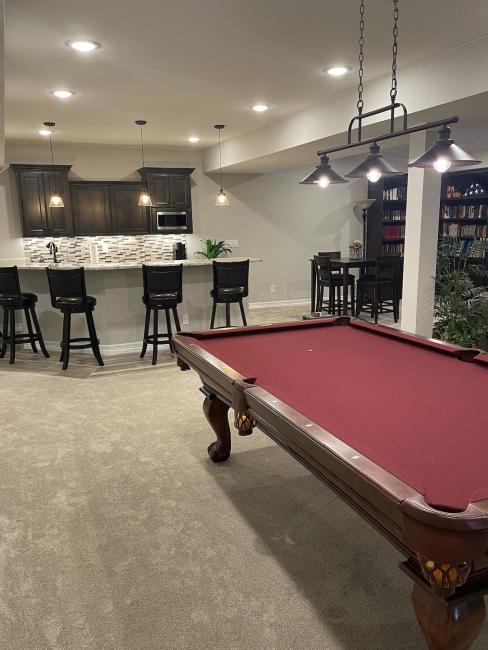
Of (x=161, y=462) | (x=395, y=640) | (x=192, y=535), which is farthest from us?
(x=161, y=462)

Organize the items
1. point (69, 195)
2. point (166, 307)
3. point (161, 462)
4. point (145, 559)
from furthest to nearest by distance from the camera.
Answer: point (69, 195), point (166, 307), point (161, 462), point (145, 559)

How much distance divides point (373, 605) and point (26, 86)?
181 inches

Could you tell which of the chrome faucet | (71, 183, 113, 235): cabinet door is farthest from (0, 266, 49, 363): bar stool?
(71, 183, 113, 235): cabinet door

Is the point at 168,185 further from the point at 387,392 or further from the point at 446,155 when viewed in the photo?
the point at 387,392

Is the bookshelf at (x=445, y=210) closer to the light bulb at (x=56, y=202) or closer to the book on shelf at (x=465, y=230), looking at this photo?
the book on shelf at (x=465, y=230)

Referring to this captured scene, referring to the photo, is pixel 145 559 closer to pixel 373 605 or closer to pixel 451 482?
pixel 373 605

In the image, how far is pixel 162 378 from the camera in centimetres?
482

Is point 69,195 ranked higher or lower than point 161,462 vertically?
higher

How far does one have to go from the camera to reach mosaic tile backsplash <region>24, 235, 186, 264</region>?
727cm

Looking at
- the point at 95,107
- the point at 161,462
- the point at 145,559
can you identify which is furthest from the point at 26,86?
the point at 145,559

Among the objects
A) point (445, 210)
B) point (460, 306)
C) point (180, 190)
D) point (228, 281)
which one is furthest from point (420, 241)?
point (180, 190)

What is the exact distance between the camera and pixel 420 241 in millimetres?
4688

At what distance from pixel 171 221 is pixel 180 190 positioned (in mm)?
505

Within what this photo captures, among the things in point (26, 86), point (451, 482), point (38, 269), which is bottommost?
point (451, 482)
